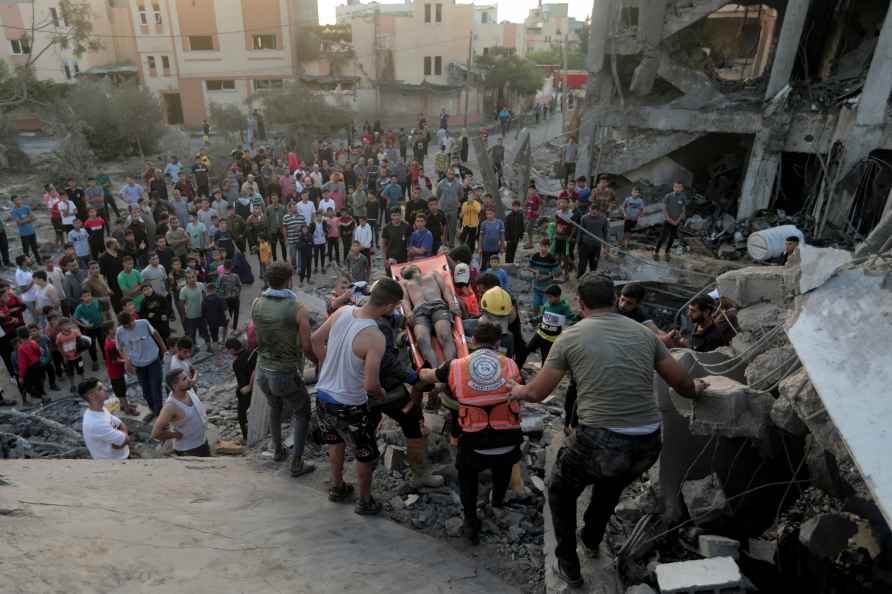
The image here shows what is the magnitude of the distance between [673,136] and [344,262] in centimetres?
935

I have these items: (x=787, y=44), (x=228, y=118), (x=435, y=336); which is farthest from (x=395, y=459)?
(x=228, y=118)

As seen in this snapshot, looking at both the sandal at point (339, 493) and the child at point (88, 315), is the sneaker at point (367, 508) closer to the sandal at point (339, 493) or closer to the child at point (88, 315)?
the sandal at point (339, 493)

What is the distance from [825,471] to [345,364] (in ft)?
10.2

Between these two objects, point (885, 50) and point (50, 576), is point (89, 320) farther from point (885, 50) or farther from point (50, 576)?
point (885, 50)

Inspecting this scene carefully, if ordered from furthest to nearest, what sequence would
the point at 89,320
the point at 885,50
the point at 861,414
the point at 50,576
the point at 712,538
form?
the point at 885,50
the point at 89,320
the point at 712,538
the point at 50,576
the point at 861,414

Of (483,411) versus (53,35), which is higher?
(53,35)

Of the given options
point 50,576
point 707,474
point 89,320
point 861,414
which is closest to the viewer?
point 861,414

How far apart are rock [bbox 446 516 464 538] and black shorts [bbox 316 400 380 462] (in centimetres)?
69

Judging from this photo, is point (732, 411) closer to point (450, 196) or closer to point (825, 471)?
point (825, 471)

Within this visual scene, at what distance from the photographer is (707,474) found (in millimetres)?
4133

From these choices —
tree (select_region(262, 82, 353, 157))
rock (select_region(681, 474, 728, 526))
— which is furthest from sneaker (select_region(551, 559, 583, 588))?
tree (select_region(262, 82, 353, 157))

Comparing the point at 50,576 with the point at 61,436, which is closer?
the point at 50,576

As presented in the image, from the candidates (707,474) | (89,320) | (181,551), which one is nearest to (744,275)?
(707,474)

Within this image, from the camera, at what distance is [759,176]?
47.2ft
